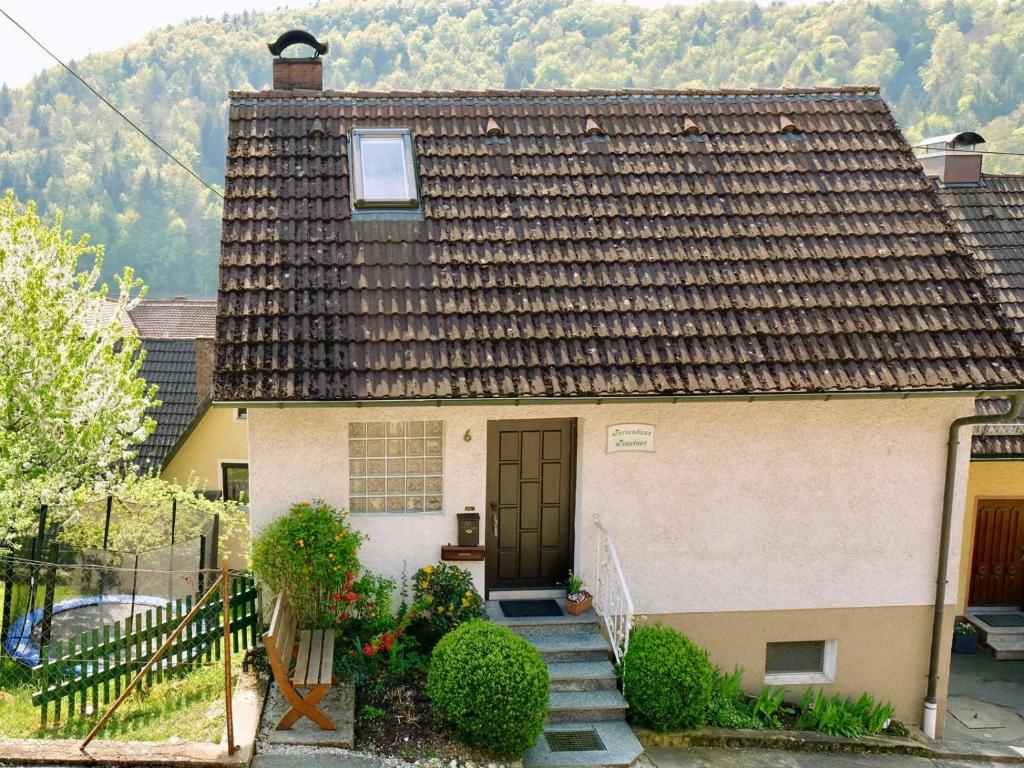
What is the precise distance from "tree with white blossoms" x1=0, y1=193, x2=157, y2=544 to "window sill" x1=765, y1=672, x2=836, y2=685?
30.3 ft

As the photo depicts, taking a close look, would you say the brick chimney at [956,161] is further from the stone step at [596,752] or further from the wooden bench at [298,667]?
the wooden bench at [298,667]

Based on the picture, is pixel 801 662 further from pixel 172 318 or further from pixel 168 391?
pixel 172 318

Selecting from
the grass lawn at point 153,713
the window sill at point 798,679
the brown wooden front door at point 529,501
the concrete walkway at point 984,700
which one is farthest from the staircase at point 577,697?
the concrete walkway at point 984,700

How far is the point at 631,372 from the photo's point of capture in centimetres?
946

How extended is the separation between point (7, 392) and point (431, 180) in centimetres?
657

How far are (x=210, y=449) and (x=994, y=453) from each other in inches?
639

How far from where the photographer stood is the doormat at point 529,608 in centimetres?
998

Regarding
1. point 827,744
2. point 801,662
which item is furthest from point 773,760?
point 801,662

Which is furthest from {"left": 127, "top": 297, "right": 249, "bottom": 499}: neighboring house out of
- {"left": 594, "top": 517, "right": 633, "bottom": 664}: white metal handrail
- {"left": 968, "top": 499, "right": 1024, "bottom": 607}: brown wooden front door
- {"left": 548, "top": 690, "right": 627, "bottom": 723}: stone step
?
{"left": 968, "top": 499, "right": 1024, "bottom": 607}: brown wooden front door

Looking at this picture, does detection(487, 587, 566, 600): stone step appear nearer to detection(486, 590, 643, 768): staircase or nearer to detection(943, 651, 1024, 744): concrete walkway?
detection(486, 590, 643, 768): staircase

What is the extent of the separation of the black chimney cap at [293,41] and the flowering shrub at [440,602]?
6951 mm

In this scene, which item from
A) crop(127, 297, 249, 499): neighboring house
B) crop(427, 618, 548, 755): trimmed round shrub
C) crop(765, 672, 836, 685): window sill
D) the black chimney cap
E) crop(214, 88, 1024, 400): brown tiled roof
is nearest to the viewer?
crop(427, 618, 548, 755): trimmed round shrub

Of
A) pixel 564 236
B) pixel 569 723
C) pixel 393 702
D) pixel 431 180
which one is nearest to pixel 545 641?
pixel 569 723

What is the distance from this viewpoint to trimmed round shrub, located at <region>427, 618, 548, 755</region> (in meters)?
7.95
